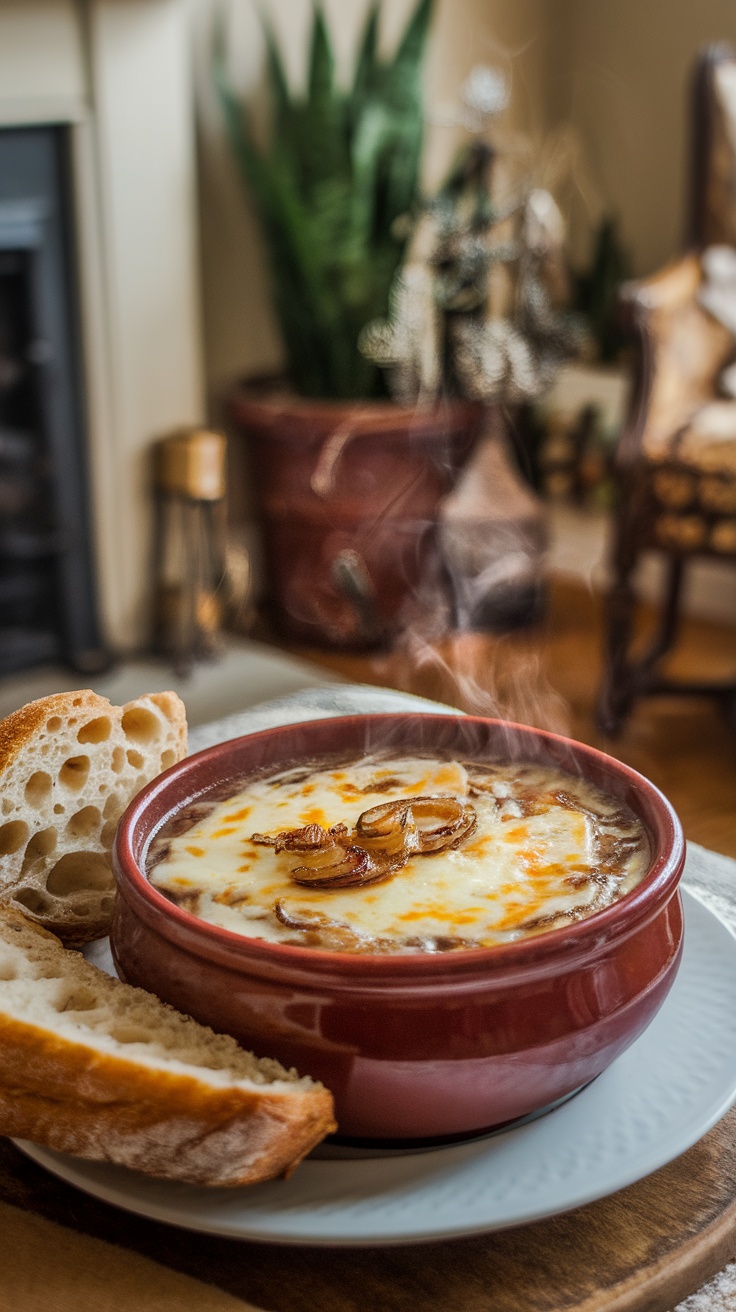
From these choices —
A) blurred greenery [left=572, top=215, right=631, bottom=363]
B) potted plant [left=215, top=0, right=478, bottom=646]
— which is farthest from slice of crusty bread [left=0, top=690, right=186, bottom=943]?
blurred greenery [left=572, top=215, right=631, bottom=363]

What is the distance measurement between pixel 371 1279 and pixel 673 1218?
0.15 metres

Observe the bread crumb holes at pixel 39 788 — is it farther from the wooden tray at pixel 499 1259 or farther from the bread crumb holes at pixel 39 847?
the wooden tray at pixel 499 1259

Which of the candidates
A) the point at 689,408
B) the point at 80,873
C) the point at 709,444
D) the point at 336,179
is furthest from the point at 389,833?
the point at 336,179

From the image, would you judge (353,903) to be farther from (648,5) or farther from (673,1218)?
(648,5)

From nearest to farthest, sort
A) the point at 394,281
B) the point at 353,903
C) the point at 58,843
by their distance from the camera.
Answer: the point at 353,903, the point at 58,843, the point at 394,281

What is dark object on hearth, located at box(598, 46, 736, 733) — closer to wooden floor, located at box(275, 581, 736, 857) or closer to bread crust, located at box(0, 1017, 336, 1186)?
wooden floor, located at box(275, 581, 736, 857)

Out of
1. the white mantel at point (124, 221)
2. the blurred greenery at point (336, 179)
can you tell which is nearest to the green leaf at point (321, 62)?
the blurred greenery at point (336, 179)

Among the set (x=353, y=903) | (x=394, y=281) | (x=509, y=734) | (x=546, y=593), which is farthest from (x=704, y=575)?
(x=353, y=903)

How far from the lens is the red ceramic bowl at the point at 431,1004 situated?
0.63 metres

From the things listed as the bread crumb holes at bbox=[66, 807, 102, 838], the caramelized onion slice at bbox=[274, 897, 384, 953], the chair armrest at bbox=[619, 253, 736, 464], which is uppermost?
the chair armrest at bbox=[619, 253, 736, 464]

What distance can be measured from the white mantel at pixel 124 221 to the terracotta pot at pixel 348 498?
0.23 m

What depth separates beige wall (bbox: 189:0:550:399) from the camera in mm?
2992

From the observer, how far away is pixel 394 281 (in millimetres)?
2883

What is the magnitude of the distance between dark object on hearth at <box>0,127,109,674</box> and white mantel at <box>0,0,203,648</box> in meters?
0.04
